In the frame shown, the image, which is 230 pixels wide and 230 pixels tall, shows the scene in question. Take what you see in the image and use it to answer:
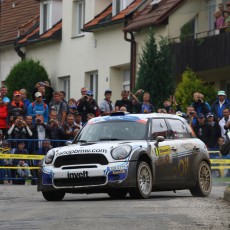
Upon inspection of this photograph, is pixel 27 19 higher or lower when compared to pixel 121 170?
higher

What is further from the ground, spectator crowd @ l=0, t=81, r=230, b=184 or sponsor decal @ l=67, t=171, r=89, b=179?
spectator crowd @ l=0, t=81, r=230, b=184

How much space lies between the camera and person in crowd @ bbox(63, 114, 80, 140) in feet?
99.4

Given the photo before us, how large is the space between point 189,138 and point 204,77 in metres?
17.6

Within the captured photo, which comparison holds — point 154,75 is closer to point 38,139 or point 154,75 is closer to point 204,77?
point 204,77

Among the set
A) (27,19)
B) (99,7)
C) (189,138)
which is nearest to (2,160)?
(189,138)

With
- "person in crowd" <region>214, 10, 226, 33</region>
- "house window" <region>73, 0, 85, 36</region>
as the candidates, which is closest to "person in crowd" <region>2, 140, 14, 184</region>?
"person in crowd" <region>214, 10, 226, 33</region>

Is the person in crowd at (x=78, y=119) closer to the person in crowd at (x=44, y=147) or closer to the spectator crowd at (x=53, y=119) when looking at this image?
the spectator crowd at (x=53, y=119)

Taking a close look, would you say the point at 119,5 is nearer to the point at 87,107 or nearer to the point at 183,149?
the point at 87,107

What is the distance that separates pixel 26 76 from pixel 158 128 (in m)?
23.9

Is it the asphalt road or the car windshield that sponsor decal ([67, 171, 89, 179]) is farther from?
the car windshield

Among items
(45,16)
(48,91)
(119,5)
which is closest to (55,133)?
(48,91)

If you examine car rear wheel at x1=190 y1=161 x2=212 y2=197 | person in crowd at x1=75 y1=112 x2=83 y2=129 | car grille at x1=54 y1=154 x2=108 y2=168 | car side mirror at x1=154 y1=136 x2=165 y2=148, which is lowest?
car rear wheel at x1=190 y1=161 x2=212 y2=197

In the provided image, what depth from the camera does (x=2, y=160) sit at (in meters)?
29.1

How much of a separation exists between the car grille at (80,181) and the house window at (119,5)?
75.5 feet
